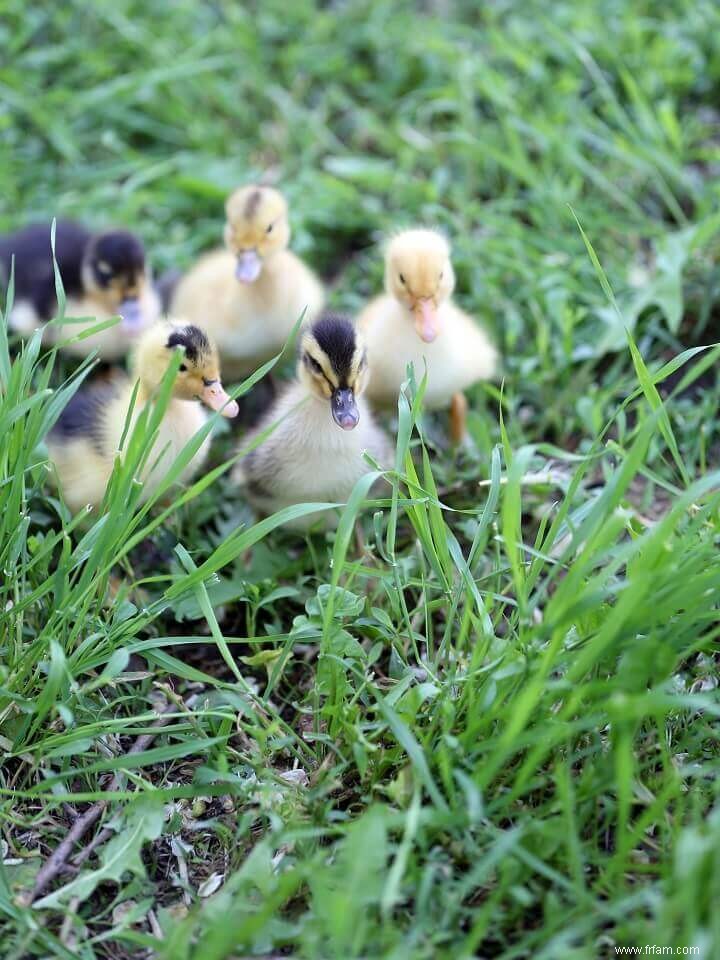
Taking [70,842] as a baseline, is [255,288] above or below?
above

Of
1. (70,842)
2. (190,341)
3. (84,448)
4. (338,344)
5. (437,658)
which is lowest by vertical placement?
(70,842)

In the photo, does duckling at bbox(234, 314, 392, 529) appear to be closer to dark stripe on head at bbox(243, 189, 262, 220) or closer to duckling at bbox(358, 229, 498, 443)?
duckling at bbox(358, 229, 498, 443)

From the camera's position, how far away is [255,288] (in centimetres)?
352

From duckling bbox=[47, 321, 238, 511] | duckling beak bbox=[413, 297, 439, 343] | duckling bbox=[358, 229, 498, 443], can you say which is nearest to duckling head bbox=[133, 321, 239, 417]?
duckling bbox=[47, 321, 238, 511]

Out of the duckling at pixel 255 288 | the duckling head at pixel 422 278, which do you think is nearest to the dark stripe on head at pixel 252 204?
the duckling at pixel 255 288

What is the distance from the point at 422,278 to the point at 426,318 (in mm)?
122

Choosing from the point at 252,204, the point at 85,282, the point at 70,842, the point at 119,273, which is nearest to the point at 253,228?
the point at 252,204

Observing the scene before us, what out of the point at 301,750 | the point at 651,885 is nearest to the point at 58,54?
the point at 301,750

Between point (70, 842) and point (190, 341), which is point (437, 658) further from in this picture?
point (190, 341)

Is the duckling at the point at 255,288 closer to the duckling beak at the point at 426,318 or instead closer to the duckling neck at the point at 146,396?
the duckling beak at the point at 426,318

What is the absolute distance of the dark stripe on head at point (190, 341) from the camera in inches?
109

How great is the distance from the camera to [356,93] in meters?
5.06

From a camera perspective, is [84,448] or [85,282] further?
[85,282]

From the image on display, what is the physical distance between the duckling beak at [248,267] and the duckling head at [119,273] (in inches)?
14.5
